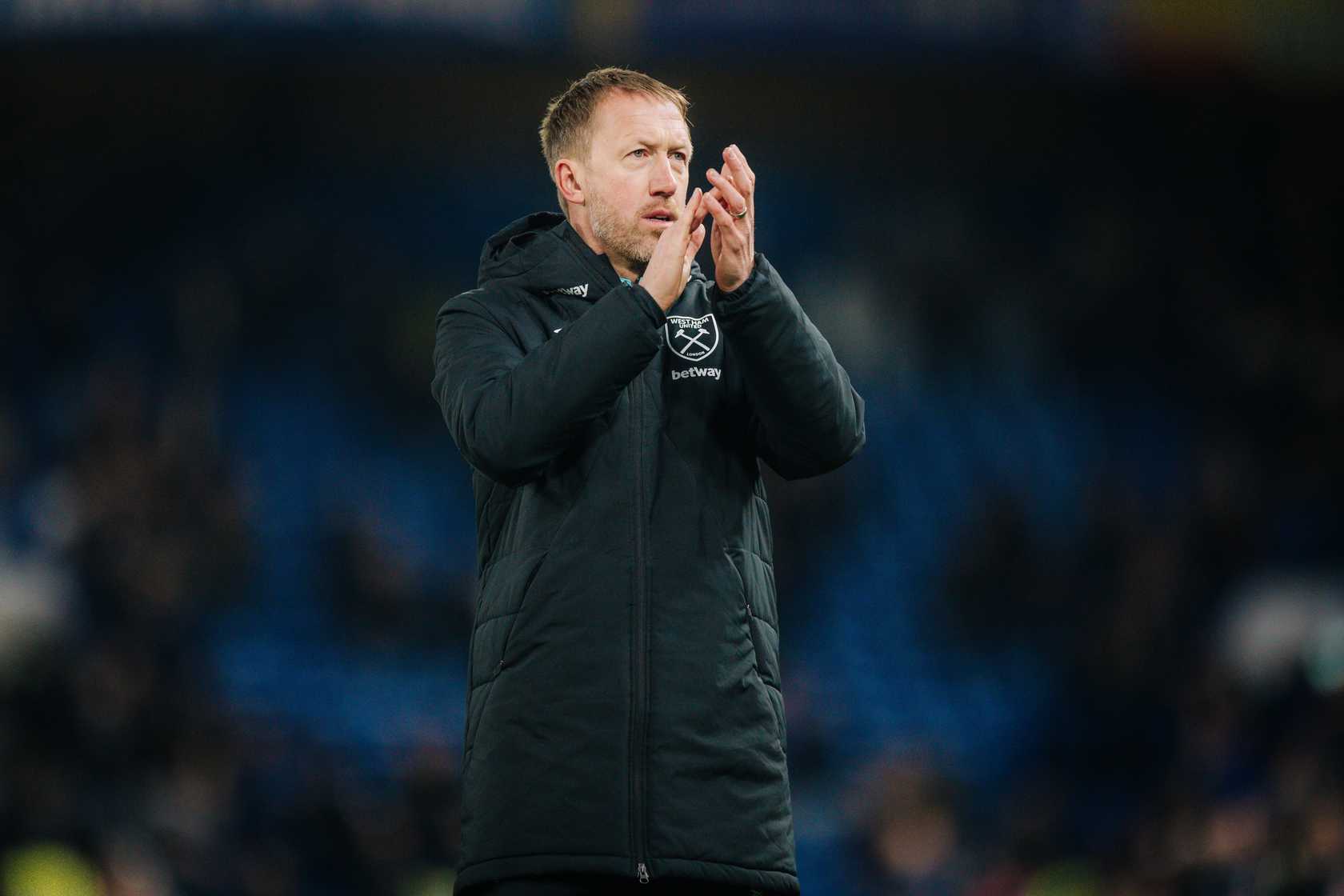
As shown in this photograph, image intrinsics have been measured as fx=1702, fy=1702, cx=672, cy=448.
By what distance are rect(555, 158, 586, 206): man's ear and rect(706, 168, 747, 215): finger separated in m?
0.40

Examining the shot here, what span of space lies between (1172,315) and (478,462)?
7462 millimetres

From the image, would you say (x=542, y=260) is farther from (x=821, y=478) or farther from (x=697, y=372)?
(x=821, y=478)

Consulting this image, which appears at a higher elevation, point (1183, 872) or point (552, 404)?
point (552, 404)

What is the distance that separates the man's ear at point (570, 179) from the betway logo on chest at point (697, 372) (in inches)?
14.4

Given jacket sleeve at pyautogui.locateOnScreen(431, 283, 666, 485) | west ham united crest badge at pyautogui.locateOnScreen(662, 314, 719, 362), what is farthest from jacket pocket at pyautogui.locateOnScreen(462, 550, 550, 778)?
west ham united crest badge at pyautogui.locateOnScreen(662, 314, 719, 362)

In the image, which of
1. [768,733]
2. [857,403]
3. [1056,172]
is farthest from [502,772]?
[1056,172]

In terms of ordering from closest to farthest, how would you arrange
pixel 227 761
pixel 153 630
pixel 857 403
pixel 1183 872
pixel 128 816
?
pixel 857 403 → pixel 1183 872 → pixel 128 816 → pixel 227 761 → pixel 153 630

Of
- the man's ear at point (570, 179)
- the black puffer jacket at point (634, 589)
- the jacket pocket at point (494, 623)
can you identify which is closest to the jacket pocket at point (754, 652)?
the black puffer jacket at point (634, 589)

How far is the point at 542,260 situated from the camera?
257cm

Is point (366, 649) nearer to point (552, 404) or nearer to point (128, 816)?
point (128, 816)

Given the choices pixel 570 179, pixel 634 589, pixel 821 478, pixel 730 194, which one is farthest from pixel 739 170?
pixel 821 478

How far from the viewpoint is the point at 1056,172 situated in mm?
9766

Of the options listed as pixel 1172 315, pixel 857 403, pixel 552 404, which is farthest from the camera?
pixel 1172 315

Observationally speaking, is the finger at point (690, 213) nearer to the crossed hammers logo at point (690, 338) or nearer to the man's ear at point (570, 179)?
the crossed hammers logo at point (690, 338)
